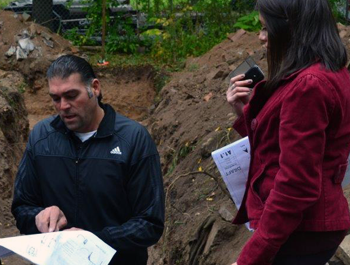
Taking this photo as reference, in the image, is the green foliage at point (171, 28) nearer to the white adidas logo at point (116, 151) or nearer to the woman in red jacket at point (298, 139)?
the white adidas logo at point (116, 151)

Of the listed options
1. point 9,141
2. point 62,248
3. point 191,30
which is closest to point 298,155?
point 62,248

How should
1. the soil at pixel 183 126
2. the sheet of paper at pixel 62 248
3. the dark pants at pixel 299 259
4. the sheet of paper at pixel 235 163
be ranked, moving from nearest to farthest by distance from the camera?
the dark pants at pixel 299 259 < the sheet of paper at pixel 62 248 < the sheet of paper at pixel 235 163 < the soil at pixel 183 126

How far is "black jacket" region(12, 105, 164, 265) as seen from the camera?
4043mm

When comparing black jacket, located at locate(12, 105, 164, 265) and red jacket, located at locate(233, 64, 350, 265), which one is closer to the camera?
red jacket, located at locate(233, 64, 350, 265)

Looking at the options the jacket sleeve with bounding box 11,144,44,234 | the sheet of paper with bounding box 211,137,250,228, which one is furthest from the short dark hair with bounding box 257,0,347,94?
the jacket sleeve with bounding box 11,144,44,234

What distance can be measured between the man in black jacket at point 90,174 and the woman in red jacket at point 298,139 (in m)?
0.64

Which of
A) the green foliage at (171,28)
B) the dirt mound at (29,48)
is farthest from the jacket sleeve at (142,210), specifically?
the dirt mound at (29,48)

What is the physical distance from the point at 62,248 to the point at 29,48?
15.9 meters

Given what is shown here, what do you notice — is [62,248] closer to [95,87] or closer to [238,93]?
[95,87]

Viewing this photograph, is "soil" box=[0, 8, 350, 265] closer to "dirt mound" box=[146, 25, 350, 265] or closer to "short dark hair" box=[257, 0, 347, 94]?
"dirt mound" box=[146, 25, 350, 265]

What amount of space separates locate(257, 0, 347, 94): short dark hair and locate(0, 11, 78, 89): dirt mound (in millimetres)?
15631

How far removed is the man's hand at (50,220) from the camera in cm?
395

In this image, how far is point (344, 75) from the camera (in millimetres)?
3492

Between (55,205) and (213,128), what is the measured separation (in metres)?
6.20
